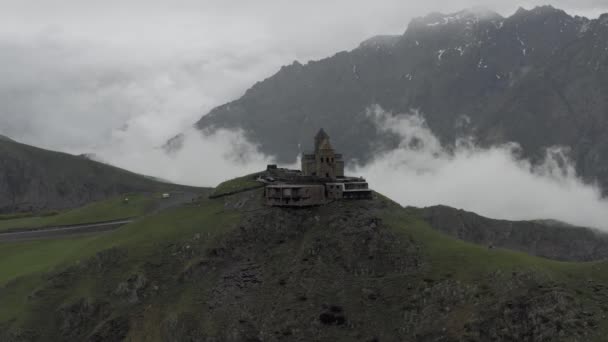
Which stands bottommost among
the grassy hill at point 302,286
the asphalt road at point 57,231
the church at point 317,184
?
the grassy hill at point 302,286

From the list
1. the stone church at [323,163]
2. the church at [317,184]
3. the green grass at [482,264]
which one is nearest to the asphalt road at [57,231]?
the church at [317,184]

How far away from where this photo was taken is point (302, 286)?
109750 millimetres

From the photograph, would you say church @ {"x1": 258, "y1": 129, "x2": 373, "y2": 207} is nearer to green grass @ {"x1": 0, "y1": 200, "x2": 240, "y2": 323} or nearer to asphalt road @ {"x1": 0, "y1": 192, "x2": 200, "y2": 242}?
green grass @ {"x1": 0, "y1": 200, "x2": 240, "y2": 323}

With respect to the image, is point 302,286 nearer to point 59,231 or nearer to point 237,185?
point 237,185

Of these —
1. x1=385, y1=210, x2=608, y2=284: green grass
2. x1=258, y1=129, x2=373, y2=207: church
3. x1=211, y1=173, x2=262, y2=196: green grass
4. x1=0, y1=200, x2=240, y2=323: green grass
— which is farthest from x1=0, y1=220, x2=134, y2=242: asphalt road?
x1=385, y1=210, x2=608, y2=284: green grass

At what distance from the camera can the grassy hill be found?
93.3 meters

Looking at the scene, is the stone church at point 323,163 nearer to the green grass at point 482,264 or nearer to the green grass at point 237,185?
the green grass at point 237,185

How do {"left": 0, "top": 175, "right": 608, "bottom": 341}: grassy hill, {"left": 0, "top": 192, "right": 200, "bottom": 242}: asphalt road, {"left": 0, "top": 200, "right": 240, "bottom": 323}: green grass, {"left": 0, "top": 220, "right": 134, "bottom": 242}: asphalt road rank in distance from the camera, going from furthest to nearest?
{"left": 0, "top": 220, "right": 134, "bottom": 242}: asphalt road < {"left": 0, "top": 192, "right": 200, "bottom": 242}: asphalt road < {"left": 0, "top": 200, "right": 240, "bottom": 323}: green grass < {"left": 0, "top": 175, "right": 608, "bottom": 341}: grassy hill

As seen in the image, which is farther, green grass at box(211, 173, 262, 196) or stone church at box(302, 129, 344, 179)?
green grass at box(211, 173, 262, 196)

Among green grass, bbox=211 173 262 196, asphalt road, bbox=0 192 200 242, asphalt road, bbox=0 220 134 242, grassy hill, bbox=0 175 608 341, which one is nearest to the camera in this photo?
grassy hill, bbox=0 175 608 341

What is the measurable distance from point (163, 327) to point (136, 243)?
2898cm

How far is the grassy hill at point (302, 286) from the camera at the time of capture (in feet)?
306

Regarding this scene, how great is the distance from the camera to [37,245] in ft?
536

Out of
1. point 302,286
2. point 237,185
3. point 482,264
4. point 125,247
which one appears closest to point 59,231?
point 125,247
